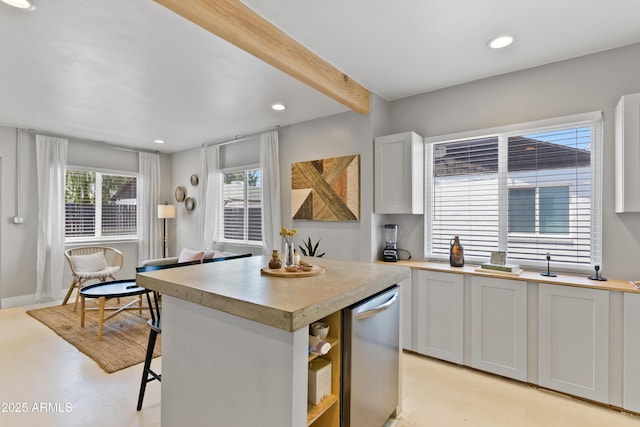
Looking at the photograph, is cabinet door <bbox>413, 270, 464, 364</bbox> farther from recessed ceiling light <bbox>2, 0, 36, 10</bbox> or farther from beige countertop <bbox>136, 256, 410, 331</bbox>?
recessed ceiling light <bbox>2, 0, 36, 10</bbox>

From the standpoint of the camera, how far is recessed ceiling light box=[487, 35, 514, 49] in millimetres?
2329

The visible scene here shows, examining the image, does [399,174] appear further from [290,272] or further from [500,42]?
[290,272]

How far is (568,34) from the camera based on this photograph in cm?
229

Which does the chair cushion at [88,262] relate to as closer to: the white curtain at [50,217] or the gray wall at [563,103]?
the white curtain at [50,217]

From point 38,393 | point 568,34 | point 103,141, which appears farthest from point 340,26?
point 103,141

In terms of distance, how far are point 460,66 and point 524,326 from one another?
7.50ft

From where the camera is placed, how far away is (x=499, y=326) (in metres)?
2.61

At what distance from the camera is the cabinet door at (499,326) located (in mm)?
2521

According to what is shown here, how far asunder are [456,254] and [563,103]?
1.60 m

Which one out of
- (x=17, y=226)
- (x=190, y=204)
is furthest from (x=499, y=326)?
(x=17, y=226)

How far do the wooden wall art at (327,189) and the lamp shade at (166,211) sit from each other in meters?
3.02

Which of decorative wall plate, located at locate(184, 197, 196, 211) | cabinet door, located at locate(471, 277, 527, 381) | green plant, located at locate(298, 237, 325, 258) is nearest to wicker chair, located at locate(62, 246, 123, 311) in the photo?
decorative wall plate, located at locate(184, 197, 196, 211)

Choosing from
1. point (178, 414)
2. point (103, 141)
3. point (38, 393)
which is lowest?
point (38, 393)

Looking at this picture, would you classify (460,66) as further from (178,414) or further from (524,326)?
(178,414)
